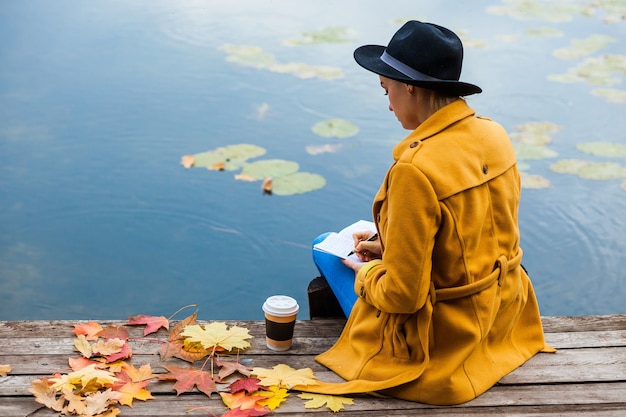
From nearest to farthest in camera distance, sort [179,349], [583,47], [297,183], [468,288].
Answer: [468,288] → [179,349] → [297,183] → [583,47]

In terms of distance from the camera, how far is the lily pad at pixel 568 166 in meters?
4.69

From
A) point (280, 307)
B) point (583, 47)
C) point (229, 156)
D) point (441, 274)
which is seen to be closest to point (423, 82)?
point (441, 274)

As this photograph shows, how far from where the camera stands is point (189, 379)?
6.77 feet

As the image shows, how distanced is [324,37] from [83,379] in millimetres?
5008

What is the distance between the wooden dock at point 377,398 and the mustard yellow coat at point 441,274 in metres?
0.05

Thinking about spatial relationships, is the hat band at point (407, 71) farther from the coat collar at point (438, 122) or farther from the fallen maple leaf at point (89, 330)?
the fallen maple leaf at point (89, 330)

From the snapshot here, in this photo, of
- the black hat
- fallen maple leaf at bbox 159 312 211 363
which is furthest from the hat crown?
fallen maple leaf at bbox 159 312 211 363

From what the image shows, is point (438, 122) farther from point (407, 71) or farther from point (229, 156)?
point (229, 156)

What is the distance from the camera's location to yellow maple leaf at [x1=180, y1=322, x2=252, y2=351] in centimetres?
224

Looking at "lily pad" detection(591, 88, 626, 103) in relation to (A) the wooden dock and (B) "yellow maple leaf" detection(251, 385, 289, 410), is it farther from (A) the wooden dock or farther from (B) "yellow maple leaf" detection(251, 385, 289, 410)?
(B) "yellow maple leaf" detection(251, 385, 289, 410)

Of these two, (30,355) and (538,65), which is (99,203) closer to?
(30,355)

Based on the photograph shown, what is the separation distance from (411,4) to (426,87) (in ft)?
19.9

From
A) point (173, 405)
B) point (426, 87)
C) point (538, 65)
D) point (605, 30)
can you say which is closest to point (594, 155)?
point (538, 65)

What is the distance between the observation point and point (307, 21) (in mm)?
7059
